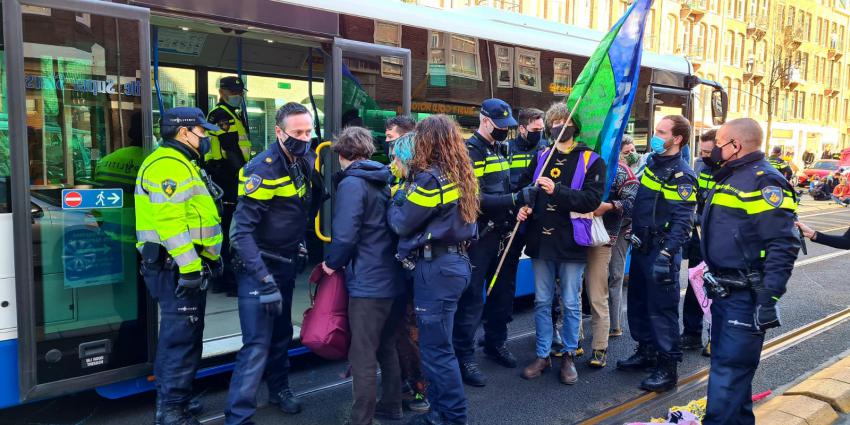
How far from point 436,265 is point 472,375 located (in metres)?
1.46

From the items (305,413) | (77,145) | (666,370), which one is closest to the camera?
(77,145)

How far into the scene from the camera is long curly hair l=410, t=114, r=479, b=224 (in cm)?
375

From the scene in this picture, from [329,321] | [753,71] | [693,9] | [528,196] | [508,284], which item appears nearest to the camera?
[329,321]

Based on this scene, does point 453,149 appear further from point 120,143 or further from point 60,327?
point 60,327

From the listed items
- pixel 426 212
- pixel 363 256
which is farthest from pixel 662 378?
pixel 363 256

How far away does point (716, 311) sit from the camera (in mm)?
3762

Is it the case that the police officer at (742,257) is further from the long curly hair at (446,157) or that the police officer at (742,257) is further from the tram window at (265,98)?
the tram window at (265,98)

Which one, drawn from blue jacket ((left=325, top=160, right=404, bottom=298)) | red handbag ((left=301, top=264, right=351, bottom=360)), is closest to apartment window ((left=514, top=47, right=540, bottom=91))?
blue jacket ((left=325, top=160, right=404, bottom=298))

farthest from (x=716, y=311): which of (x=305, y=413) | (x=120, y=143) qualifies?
(x=120, y=143)

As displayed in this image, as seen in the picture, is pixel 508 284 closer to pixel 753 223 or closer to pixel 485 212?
pixel 485 212

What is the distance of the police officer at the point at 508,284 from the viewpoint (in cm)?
522

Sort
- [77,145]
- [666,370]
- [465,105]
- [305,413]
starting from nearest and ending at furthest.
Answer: [77,145], [305,413], [666,370], [465,105]

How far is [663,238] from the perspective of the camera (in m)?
4.71

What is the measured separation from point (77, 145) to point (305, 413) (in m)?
2.20
